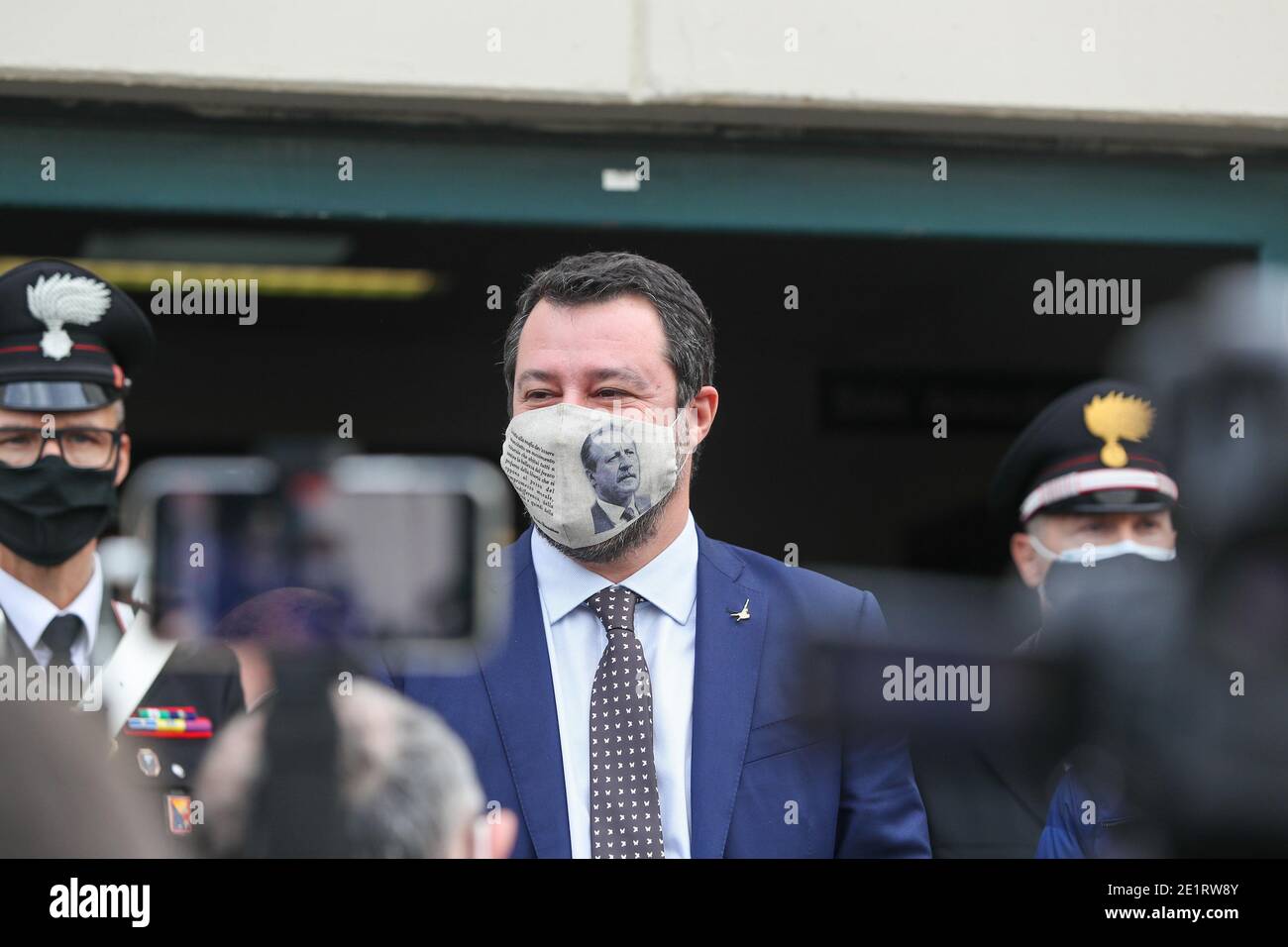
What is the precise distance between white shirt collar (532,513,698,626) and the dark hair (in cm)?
33

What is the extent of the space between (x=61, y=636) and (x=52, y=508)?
0.29 meters

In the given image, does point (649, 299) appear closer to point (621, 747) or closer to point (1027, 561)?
point (621, 747)

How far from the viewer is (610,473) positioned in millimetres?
2871

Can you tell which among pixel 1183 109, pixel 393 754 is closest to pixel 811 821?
pixel 393 754

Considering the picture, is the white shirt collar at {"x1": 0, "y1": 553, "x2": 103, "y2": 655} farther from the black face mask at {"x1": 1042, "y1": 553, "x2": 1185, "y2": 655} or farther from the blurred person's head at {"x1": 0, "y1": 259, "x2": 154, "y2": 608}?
the black face mask at {"x1": 1042, "y1": 553, "x2": 1185, "y2": 655}

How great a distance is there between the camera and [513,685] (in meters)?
2.84

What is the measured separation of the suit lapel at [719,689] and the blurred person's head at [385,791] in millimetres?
1200

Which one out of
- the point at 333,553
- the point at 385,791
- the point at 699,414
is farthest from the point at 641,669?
the point at 385,791

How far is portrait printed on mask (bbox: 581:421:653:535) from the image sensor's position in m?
2.87

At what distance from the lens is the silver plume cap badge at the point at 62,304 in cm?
333

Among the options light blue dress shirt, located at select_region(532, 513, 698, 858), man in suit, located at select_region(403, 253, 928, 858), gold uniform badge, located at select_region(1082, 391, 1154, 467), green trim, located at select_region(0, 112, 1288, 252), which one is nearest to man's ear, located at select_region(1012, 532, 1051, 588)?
gold uniform badge, located at select_region(1082, 391, 1154, 467)

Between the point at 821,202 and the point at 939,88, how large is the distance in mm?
416

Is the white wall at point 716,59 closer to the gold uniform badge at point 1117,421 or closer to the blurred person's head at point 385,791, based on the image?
the gold uniform badge at point 1117,421

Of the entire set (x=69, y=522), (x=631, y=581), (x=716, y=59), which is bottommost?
(x=631, y=581)
